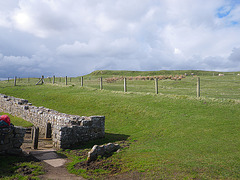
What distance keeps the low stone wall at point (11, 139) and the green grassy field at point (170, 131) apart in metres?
4.60

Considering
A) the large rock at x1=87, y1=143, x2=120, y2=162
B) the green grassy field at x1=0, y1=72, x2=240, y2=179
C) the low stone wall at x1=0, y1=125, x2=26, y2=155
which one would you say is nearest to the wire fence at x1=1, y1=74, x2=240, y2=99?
the green grassy field at x1=0, y1=72, x2=240, y2=179

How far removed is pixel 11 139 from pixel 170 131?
996 cm

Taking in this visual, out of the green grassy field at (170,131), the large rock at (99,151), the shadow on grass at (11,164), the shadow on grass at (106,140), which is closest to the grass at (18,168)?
the shadow on grass at (11,164)

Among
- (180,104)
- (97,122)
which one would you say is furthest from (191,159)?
(180,104)

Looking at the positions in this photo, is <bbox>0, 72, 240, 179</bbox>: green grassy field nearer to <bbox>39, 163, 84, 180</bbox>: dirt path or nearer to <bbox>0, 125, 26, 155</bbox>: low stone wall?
<bbox>39, 163, 84, 180</bbox>: dirt path

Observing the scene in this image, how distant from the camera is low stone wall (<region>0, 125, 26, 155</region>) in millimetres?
9461

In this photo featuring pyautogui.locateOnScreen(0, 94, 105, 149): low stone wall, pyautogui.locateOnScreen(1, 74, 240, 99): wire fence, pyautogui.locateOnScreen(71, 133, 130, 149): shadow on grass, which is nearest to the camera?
pyautogui.locateOnScreen(0, 94, 105, 149): low stone wall

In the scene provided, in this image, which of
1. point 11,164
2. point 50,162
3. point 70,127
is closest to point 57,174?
point 50,162

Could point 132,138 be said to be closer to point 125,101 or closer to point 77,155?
point 77,155

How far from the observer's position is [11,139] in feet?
32.1

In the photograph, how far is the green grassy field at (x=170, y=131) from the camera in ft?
24.8

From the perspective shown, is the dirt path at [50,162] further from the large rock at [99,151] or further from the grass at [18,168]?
the large rock at [99,151]

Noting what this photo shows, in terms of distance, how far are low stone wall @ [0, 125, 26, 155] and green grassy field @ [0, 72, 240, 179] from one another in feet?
15.1

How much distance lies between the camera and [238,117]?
15406 mm
